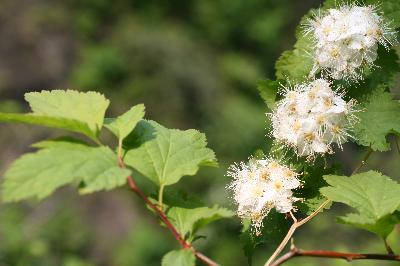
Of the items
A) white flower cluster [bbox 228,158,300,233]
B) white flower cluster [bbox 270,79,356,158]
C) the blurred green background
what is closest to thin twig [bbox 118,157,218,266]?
white flower cluster [bbox 228,158,300,233]

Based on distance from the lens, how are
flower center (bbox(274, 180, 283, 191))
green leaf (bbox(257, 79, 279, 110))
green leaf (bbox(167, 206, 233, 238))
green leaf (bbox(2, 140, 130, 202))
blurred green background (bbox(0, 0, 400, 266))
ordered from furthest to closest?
blurred green background (bbox(0, 0, 400, 266))
green leaf (bbox(257, 79, 279, 110))
flower center (bbox(274, 180, 283, 191))
green leaf (bbox(167, 206, 233, 238))
green leaf (bbox(2, 140, 130, 202))

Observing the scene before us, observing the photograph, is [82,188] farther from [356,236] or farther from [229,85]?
[229,85]

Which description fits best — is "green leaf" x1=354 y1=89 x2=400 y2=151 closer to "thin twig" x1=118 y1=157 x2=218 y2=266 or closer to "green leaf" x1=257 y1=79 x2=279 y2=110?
"green leaf" x1=257 y1=79 x2=279 y2=110

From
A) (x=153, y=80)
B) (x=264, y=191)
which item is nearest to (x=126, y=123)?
(x=264, y=191)

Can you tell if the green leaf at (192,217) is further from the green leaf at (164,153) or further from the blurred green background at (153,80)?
the blurred green background at (153,80)

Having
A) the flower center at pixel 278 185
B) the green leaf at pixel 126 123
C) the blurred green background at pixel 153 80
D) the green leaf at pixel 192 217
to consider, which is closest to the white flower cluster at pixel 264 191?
the flower center at pixel 278 185

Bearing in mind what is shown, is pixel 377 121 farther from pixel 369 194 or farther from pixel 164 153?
pixel 164 153
